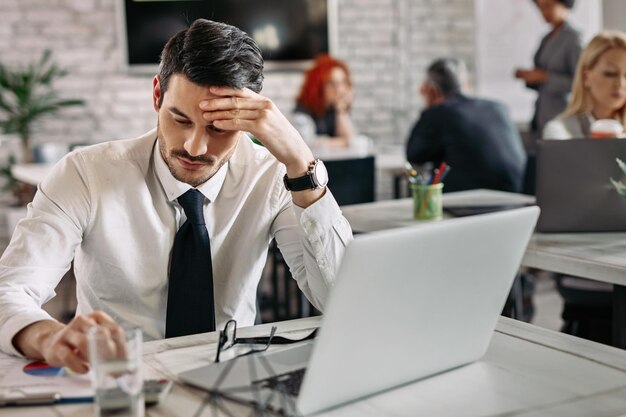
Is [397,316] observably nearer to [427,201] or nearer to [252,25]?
[427,201]

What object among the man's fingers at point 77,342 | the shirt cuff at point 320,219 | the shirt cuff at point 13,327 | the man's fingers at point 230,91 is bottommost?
the shirt cuff at point 13,327

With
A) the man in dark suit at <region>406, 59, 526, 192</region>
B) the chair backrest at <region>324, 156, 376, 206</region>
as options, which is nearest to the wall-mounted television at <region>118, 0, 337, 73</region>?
the man in dark suit at <region>406, 59, 526, 192</region>

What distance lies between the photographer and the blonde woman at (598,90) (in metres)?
3.16

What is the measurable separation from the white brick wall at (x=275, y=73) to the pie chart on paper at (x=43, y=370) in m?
4.44

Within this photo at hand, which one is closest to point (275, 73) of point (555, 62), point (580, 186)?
point (555, 62)

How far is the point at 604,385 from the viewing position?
3.80 ft

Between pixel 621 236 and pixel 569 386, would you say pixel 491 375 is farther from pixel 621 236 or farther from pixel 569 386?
pixel 621 236

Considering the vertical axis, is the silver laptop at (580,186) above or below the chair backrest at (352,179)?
above

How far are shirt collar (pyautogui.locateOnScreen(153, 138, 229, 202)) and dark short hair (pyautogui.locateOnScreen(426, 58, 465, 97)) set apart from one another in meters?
2.65

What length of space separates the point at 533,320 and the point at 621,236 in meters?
1.84

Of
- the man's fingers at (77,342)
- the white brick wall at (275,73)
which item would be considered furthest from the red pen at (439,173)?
the white brick wall at (275,73)

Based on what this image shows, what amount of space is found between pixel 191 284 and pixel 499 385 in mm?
649

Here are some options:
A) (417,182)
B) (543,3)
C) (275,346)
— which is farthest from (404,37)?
(275,346)

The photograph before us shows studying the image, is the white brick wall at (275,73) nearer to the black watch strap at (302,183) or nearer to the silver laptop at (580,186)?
the silver laptop at (580,186)
